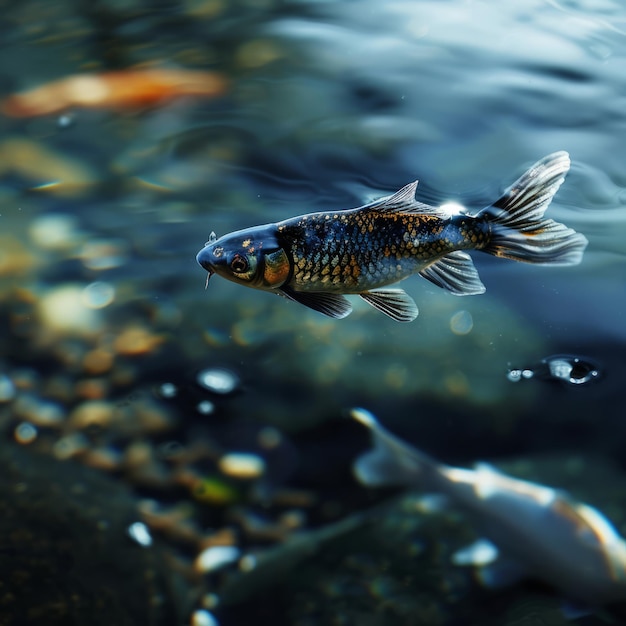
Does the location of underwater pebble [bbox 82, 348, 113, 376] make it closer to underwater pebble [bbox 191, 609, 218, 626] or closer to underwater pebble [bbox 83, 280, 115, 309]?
underwater pebble [bbox 83, 280, 115, 309]

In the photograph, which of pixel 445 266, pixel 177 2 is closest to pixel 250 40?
pixel 177 2

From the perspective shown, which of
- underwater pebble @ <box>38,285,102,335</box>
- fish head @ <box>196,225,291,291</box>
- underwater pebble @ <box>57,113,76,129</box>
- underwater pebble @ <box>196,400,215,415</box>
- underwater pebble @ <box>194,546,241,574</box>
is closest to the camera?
fish head @ <box>196,225,291,291</box>

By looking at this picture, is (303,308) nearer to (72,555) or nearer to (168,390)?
(168,390)

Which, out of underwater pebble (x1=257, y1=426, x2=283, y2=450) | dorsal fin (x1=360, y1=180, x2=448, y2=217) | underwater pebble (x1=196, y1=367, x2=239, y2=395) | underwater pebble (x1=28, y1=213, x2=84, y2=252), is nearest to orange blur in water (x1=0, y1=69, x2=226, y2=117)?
underwater pebble (x1=28, y1=213, x2=84, y2=252)

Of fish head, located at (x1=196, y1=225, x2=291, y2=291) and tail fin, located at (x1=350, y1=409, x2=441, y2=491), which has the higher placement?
fish head, located at (x1=196, y1=225, x2=291, y2=291)

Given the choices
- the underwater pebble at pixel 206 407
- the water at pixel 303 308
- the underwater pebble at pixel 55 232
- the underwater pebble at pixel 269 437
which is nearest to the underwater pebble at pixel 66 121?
the water at pixel 303 308

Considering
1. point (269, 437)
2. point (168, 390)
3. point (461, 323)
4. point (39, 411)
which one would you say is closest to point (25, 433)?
point (39, 411)

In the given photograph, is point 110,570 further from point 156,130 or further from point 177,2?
point 177,2
